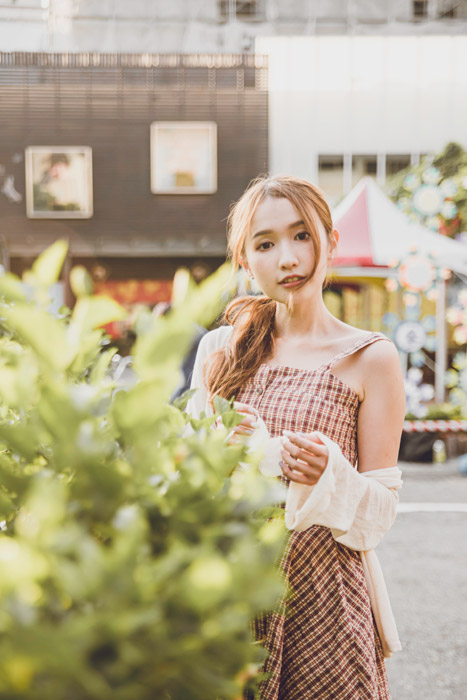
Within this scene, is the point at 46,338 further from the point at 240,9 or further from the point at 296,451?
the point at 240,9

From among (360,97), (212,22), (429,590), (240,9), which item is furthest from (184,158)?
(429,590)

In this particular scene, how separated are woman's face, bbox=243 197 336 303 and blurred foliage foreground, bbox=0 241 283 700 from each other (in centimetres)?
84

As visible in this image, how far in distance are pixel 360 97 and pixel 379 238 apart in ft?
36.0

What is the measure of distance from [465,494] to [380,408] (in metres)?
6.06

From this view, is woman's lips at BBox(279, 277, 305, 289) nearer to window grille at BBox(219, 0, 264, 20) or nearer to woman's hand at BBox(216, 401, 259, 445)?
woman's hand at BBox(216, 401, 259, 445)

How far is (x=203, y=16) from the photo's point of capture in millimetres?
19438

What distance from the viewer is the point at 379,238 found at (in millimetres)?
9148

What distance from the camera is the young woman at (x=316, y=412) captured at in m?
1.41

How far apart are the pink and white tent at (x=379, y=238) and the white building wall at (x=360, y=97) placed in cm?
941

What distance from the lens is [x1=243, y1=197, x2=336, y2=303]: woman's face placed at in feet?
4.88

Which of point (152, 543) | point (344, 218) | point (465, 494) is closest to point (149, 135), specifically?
point (344, 218)

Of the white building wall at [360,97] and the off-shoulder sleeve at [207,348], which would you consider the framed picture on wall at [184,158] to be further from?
the off-shoulder sleeve at [207,348]

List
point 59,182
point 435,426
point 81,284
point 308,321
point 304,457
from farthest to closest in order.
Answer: point 59,182
point 435,426
point 308,321
point 304,457
point 81,284

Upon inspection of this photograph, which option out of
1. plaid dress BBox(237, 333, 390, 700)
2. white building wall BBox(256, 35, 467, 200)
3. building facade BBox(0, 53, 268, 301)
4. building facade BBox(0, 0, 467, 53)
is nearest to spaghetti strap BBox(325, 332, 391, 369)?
plaid dress BBox(237, 333, 390, 700)
